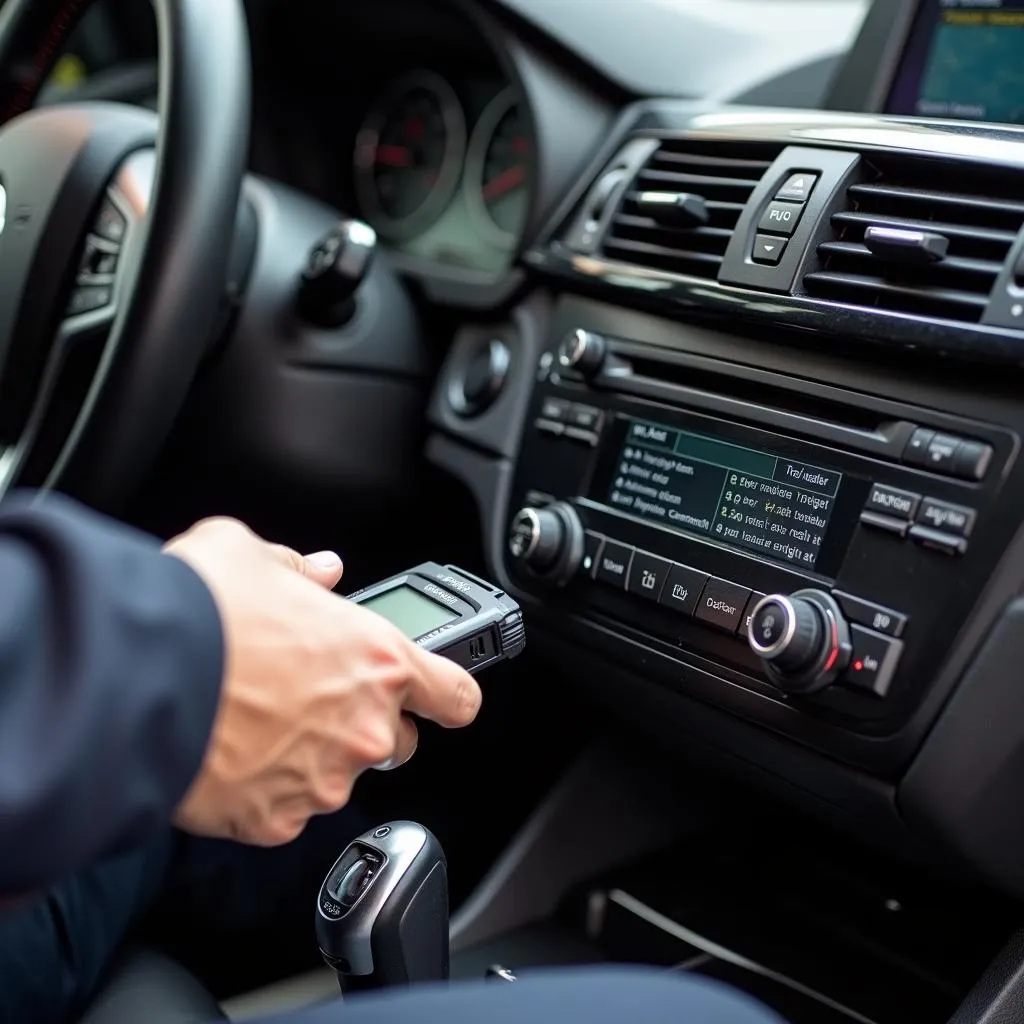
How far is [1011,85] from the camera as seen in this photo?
3.56 feet

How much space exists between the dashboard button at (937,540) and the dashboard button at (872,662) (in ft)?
0.21

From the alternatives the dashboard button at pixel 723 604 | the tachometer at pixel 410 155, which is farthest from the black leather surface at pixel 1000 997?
the tachometer at pixel 410 155

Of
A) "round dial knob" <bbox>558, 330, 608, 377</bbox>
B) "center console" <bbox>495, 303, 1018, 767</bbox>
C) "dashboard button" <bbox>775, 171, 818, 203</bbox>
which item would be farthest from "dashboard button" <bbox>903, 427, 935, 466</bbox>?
"round dial knob" <bbox>558, 330, 608, 377</bbox>

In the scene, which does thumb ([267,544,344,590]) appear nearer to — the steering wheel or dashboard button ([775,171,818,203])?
the steering wheel

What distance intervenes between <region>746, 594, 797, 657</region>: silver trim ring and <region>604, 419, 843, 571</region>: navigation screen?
6cm

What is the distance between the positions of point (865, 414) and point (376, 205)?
927 millimetres

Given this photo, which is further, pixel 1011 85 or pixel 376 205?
pixel 376 205

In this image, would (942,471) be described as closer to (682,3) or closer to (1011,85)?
(1011,85)

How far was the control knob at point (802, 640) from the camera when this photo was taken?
860 mm

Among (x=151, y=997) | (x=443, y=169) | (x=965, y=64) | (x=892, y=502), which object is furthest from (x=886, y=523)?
(x=443, y=169)

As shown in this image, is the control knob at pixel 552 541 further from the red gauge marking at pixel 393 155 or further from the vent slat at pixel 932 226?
the red gauge marking at pixel 393 155

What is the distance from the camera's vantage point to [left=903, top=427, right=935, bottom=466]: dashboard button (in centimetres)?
86

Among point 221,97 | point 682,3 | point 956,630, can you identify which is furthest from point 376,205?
point 956,630

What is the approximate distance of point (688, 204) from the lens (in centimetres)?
105
